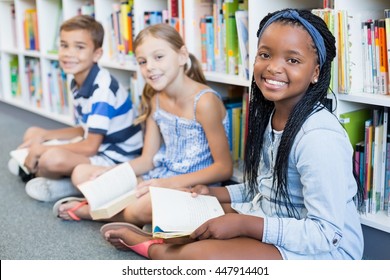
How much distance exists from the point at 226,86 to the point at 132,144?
378 millimetres

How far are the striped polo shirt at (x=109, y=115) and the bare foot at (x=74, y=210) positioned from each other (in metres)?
0.26

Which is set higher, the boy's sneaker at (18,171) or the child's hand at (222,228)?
the child's hand at (222,228)

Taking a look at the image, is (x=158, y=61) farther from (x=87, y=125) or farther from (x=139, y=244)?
(x=139, y=244)

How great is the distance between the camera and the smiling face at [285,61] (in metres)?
1.07

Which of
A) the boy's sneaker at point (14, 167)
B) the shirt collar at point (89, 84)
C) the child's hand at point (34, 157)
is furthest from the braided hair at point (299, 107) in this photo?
the boy's sneaker at point (14, 167)

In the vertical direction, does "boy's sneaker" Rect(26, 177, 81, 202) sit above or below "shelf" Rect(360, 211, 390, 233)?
below

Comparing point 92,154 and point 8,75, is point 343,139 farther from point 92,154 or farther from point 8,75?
point 8,75

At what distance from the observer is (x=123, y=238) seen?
4.58ft

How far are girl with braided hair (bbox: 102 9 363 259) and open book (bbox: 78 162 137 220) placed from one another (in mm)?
363

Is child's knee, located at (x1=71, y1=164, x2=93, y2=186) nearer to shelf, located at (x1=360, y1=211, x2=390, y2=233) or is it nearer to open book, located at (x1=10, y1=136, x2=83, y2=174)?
open book, located at (x1=10, y1=136, x2=83, y2=174)

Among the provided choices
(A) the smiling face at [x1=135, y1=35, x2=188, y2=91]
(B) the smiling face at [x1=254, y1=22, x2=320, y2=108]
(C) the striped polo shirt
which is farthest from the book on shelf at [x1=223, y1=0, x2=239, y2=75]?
(B) the smiling face at [x1=254, y1=22, x2=320, y2=108]

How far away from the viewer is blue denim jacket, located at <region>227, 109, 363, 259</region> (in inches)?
41.1

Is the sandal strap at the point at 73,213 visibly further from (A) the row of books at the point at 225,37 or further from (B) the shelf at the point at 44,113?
(B) the shelf at the point at 44,113
